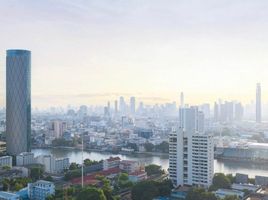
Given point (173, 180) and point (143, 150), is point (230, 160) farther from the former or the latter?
point (173, 180)

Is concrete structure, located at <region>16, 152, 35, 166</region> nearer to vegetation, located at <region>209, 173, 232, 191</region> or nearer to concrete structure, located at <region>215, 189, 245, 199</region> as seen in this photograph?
vegetation, located at <region>209, 173, 232, 191</region>

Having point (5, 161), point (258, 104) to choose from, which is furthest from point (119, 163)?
point (258, 104)

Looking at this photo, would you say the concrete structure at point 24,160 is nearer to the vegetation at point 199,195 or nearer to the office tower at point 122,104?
the vegetation at point 199,195

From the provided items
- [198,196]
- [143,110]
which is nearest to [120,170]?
[198,196]

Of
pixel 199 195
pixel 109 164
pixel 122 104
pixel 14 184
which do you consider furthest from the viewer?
pixel 122 104

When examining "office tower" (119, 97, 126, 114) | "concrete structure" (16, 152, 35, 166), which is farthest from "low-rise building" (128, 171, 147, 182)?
"office tower" (119, 97, 126, 114)

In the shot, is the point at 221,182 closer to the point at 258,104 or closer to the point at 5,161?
the point at 5,161

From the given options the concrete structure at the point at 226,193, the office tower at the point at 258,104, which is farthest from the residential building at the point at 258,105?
the concrete structure at the point at 226,193
